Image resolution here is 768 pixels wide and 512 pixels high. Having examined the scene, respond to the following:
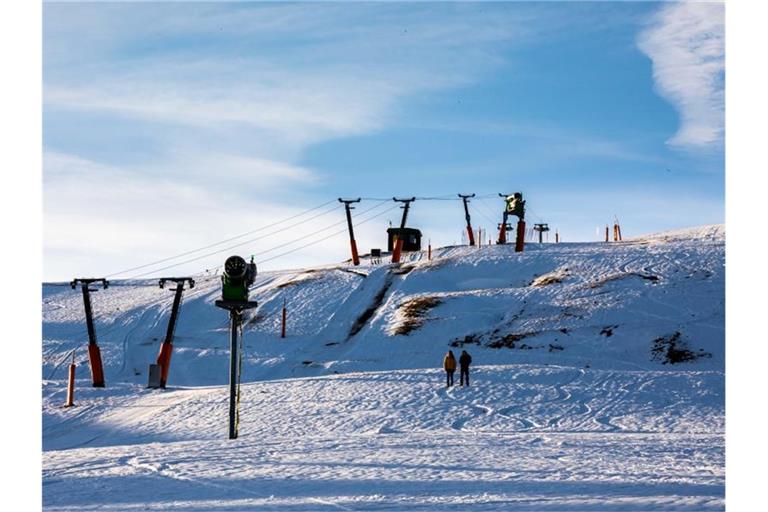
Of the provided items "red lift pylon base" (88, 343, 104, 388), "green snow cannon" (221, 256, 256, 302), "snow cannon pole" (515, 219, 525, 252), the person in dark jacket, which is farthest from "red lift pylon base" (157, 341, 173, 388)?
"snow cannon pole" (515, 219, 525, 252)

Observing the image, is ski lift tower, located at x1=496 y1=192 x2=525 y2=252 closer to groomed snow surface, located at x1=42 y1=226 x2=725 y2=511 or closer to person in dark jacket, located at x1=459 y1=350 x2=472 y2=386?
groomed snow surface, located at x1=42 y1=226 x2=725 y2=511

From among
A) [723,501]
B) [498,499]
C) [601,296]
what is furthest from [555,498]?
[601,296]

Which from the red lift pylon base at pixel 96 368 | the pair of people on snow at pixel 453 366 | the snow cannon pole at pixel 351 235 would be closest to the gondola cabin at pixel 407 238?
the snow cannon pole at pixel 351 235

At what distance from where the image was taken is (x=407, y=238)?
69250 mm

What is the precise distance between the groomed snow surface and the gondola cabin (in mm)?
10071

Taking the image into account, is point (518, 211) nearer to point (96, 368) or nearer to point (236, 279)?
point (96, 368)

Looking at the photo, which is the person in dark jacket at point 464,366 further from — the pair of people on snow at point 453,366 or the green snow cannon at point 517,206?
the green snow cannon at point 517,206

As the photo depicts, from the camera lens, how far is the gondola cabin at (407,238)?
225 ft

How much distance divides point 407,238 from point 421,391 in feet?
135

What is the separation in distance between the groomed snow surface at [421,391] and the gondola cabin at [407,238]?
10071 mm

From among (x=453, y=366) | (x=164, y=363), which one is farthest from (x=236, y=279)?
(x=164, y=363)

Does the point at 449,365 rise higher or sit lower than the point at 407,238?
lower

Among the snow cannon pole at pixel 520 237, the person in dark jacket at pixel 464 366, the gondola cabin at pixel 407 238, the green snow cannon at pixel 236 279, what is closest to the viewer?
the green snow cannon at pixel 236 279

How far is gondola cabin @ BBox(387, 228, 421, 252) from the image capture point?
2697 inches
